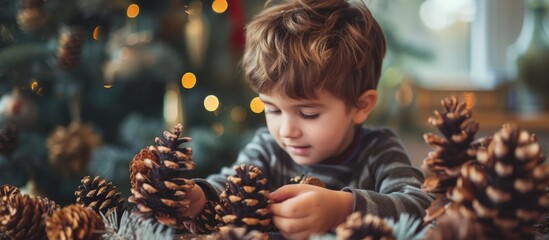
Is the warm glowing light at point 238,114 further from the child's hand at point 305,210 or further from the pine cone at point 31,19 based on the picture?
the child's hand at point 305,210

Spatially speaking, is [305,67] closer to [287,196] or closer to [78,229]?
[287,196]

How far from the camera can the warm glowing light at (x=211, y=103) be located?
5.30 ft

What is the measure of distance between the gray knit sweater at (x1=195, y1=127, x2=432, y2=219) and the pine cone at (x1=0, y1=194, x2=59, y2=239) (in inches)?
7.3

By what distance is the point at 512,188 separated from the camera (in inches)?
16.2

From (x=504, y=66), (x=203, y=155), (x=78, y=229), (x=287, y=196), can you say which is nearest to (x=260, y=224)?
(x=287, y=196)

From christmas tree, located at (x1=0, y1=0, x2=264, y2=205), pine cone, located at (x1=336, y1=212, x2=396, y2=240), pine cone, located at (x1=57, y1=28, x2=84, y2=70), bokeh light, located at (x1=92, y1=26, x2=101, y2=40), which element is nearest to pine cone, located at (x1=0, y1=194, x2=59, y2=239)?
pine cone, located at (x1=336, y1=212, x2=396, y2=240)

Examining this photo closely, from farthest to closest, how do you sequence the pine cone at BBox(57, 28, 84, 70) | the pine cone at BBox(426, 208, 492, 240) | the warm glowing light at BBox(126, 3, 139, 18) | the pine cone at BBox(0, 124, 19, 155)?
the warm glowing light at BBox(126, 3, 139, 18) → the pine cone at BBox(57, 28, 84, 70) → the pine cone at BBox(0, 124, 19, 155) → the pine cone at BBox(426, 208, 492, 240)

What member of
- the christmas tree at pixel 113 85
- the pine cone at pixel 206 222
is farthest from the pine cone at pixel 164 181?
the christmas tree at pixel 113 85

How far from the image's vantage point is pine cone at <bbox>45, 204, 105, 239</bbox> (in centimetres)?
48

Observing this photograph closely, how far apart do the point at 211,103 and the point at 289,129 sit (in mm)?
944

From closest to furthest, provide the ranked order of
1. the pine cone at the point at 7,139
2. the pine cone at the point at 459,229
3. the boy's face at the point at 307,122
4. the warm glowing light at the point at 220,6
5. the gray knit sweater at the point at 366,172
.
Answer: the pine cone at the point at 459,229 → the gray knit sweater at the point at 366,172 → the boy's face at the point at 307,122 → the pine cone at the point at 7,139 → the warm glowing light at the point at 220,6

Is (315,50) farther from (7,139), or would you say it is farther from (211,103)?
(211,103)

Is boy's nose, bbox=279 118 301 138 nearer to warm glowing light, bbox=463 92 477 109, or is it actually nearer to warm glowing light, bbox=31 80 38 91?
warm glowing light, bbox=463 92 477 109

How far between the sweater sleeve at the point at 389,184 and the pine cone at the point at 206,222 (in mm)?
145
